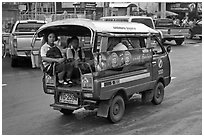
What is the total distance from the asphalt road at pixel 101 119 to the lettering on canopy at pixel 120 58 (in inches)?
41.3

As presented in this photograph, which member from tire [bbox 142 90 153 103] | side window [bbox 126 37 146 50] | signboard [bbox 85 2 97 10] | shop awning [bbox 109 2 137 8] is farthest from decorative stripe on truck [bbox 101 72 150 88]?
shop awning [bbox 109 2 137 8]

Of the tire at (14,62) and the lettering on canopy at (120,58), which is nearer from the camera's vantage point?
the lettering on canopy at (120,58)

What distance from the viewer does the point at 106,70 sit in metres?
6.99

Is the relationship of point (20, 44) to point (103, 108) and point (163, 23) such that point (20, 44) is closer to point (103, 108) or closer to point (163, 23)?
point (103, 108)

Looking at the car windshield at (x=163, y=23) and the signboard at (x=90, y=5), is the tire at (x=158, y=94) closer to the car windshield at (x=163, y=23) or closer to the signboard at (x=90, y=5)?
the car windshield at (x=163, y=23)

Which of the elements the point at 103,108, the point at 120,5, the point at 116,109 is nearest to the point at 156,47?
the point at 116,109

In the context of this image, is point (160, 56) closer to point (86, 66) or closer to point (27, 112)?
point (86, 66)

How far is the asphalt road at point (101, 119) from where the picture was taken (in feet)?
21.8

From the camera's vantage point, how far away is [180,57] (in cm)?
1847

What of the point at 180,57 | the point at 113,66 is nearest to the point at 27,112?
the point at 113,66

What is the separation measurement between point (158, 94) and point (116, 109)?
1.75 meters

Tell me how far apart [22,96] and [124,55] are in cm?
347

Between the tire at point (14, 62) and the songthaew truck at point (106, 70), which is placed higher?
the songthaew truck at point (106, 70)

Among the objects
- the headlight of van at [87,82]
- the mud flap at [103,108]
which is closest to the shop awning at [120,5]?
the mud flap at [103,108]
